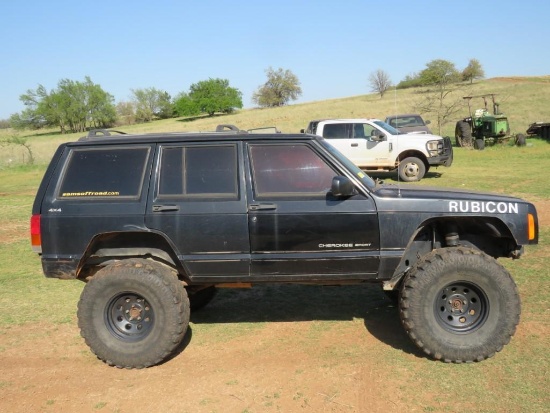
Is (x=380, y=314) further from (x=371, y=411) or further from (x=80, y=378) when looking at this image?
(x=80, y=378)

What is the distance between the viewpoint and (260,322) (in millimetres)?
5129

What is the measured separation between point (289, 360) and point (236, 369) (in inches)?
17.6

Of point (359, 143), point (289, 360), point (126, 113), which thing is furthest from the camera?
point (126, 113)

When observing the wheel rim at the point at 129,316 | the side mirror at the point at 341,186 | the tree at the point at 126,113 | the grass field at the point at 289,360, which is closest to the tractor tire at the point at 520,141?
the grass field at the point at 289,360

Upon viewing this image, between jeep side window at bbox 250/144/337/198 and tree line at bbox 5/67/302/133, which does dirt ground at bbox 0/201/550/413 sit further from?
tree line at bbox 5/67/302/133

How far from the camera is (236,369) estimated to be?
4137mm

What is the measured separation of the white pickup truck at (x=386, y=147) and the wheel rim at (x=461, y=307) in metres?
11.1

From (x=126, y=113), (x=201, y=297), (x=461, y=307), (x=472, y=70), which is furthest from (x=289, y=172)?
(x=126, y=113)

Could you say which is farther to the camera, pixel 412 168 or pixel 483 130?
pixel 483 130

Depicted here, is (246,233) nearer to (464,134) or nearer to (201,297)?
(201,297)

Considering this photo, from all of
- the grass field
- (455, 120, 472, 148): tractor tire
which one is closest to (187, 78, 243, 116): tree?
(455, 120, 472, 148): tractor tire

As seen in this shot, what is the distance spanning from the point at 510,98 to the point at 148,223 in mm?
42857

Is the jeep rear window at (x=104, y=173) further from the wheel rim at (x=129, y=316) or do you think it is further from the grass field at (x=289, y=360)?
the grass field at (x=289, y=360)

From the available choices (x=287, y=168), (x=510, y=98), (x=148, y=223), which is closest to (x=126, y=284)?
(x=148, y=223)
